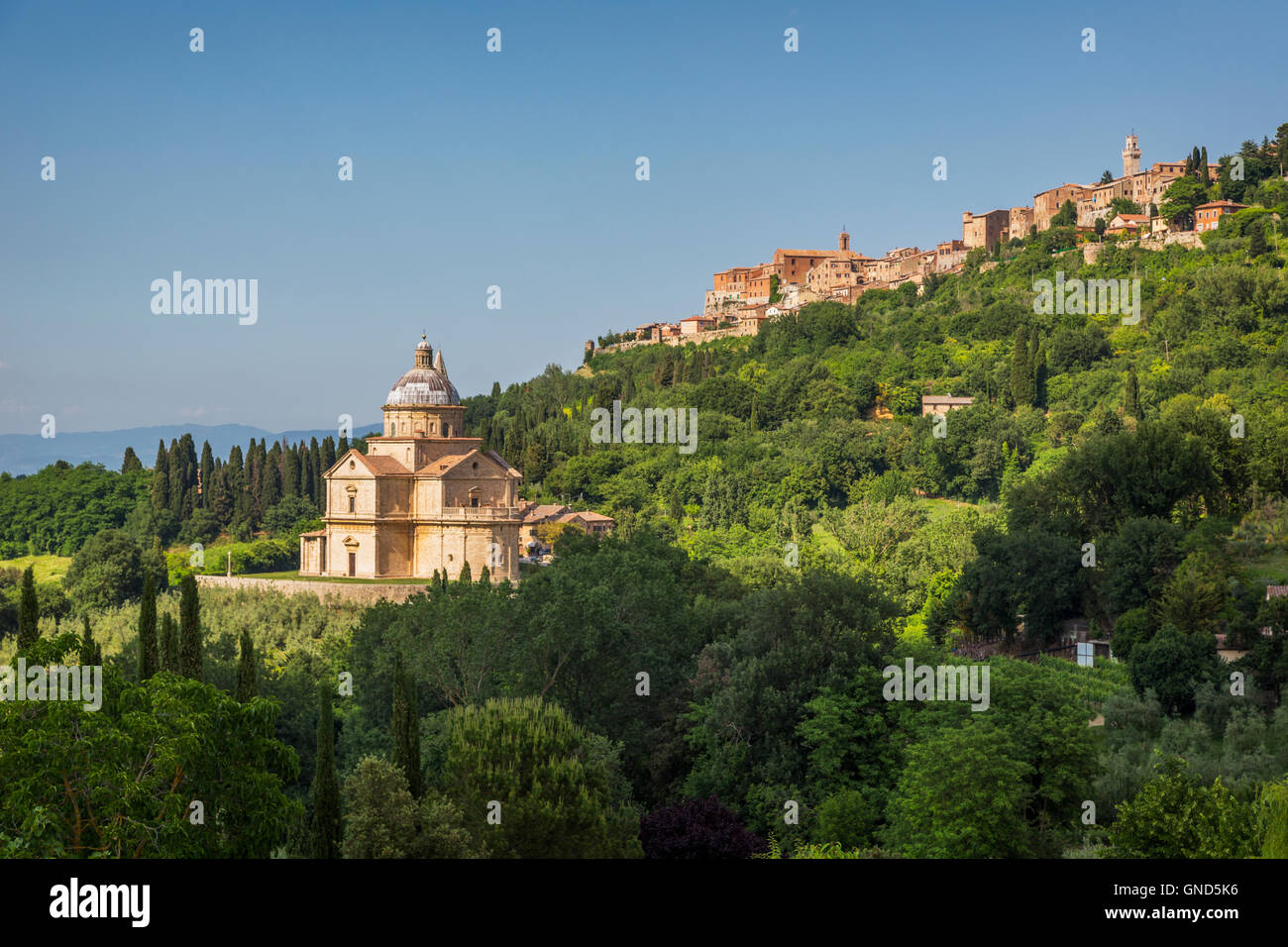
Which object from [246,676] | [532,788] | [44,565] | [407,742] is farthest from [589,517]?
[532,788]

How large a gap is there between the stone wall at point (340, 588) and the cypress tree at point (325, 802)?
24996mm

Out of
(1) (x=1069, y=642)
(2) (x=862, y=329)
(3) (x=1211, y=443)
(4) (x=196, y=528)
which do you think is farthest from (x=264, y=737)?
(2) (x=862, y=329)

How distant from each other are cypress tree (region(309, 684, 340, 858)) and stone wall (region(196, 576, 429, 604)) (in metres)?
25.0

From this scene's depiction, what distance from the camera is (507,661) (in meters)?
27.8

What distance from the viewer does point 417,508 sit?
4934 centimetres

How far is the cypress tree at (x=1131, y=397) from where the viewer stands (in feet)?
192

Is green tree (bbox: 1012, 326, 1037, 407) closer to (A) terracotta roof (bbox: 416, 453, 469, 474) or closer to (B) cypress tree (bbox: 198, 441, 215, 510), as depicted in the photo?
(A) terracotta roof (bbox: 416, 453, 469, 474)

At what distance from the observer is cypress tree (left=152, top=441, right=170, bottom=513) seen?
67500 millimetres

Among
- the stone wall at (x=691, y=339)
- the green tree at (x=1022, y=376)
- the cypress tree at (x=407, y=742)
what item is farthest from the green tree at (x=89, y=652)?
the stone wall at (x=691, y=339)

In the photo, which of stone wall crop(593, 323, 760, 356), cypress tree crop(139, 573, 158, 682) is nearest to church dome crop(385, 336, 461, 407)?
cypress tree crop(139, 573, 158, 682)

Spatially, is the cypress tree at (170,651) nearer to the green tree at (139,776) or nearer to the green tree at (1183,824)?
the green tree at (139,776)

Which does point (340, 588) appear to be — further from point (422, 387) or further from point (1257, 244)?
point (1257, 244)
